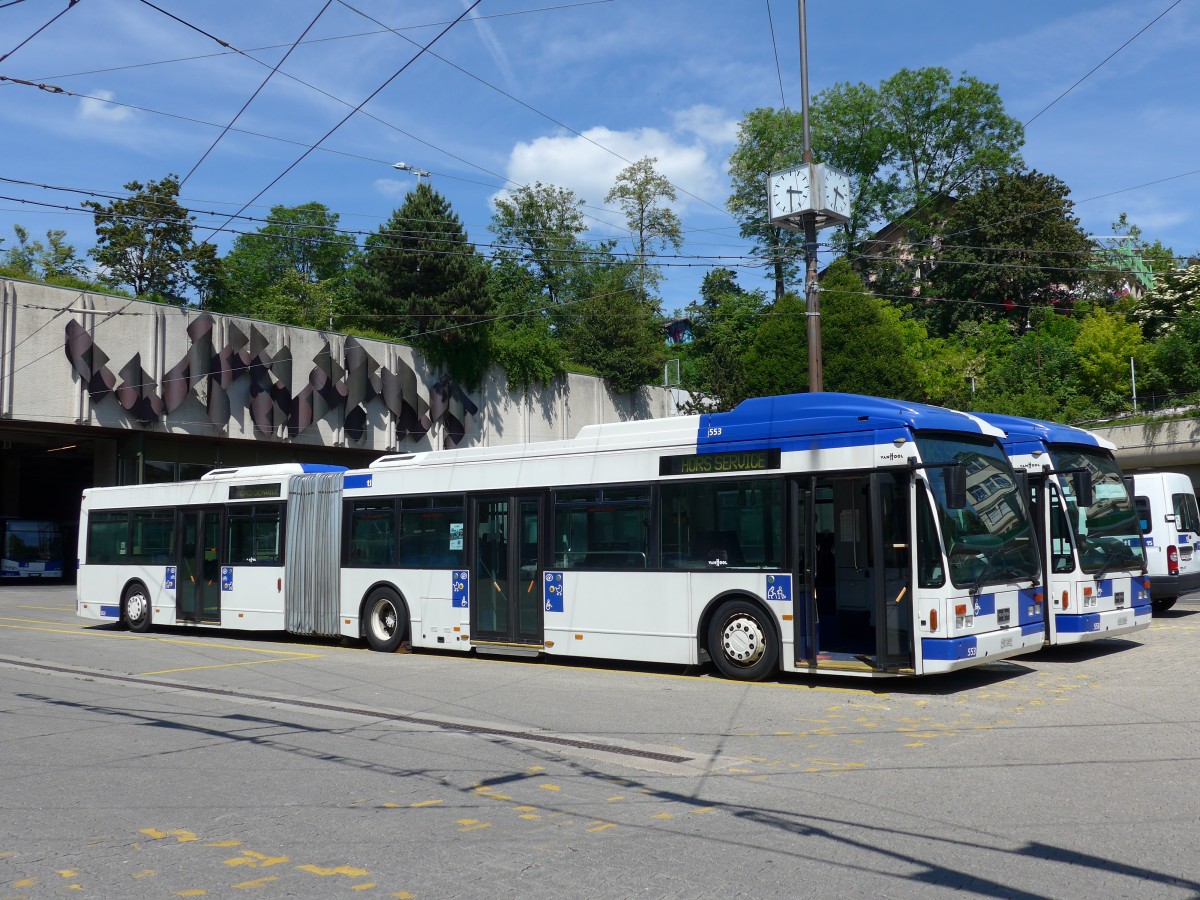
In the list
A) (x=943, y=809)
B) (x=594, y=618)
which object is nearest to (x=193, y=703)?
(x=594, y=618)

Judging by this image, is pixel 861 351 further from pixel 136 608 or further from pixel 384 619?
pixel 136 608

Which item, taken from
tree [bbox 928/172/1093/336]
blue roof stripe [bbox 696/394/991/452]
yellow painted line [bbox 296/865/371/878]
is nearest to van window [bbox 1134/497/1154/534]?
blue roof stripe [bbox 696/394/991/452]

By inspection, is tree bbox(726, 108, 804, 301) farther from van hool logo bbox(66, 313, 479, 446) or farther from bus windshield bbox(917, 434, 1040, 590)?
bus windshield bbox(917, 434, 1040, 590)

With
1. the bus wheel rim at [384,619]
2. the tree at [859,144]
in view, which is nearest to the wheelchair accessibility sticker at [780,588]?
the bus wheel rim at [384,619]

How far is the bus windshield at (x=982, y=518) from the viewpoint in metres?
11.5

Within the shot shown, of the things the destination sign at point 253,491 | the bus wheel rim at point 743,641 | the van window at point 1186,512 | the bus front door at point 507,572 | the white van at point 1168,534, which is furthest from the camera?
the van window at point 1186,512

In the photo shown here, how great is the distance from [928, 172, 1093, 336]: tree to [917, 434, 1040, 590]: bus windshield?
3878 centimetres

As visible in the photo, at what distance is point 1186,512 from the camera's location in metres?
21.2

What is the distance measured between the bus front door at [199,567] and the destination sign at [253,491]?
21.7 inches

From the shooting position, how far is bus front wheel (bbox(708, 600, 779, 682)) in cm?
1248

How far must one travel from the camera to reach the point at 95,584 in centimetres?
2241

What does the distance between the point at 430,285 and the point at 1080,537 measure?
118ft

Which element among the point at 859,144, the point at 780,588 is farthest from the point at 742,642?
the point at 859,144

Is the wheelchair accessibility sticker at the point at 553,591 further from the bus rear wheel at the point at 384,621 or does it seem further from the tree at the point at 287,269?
the tree at the point at 287,269
